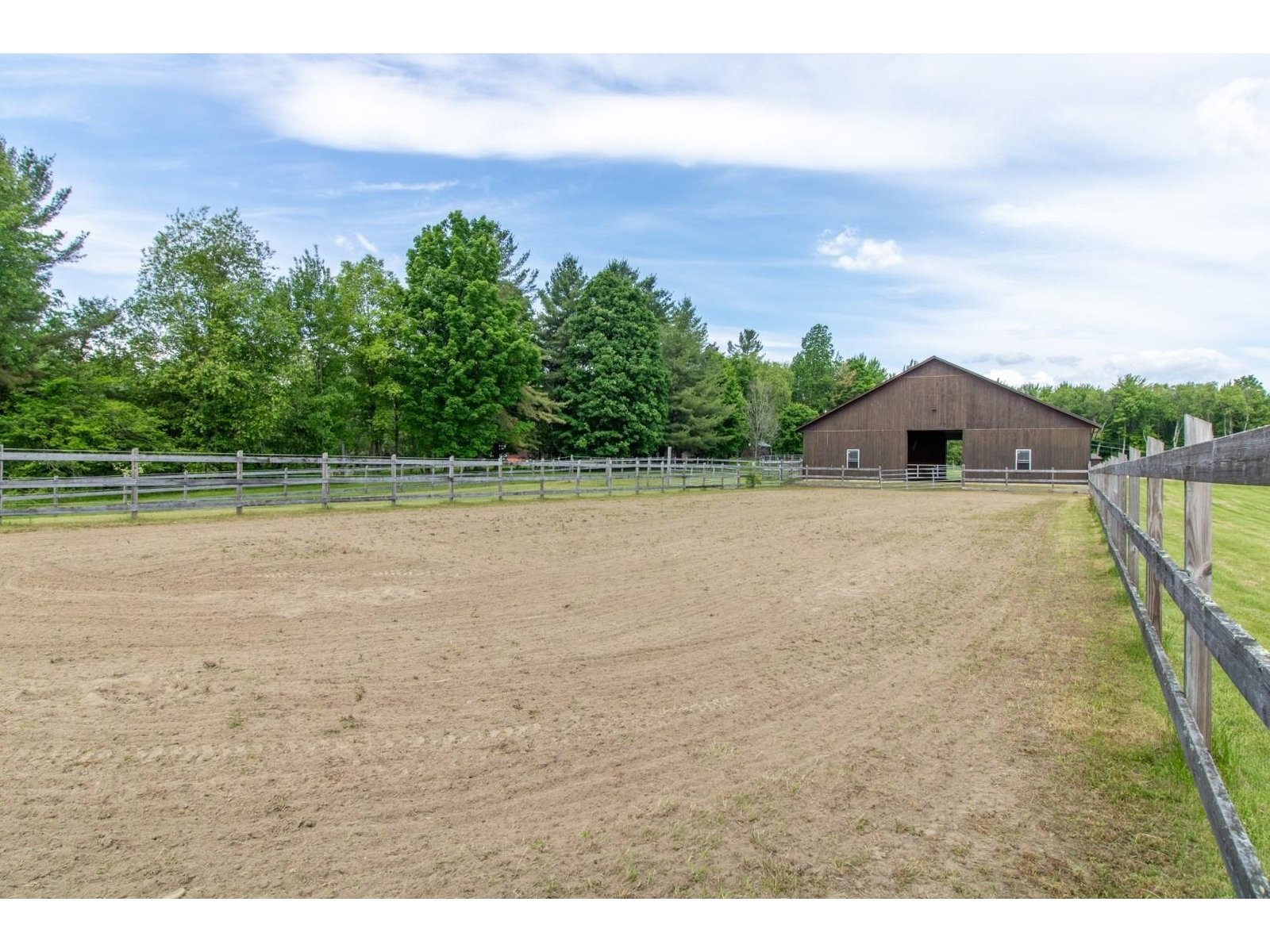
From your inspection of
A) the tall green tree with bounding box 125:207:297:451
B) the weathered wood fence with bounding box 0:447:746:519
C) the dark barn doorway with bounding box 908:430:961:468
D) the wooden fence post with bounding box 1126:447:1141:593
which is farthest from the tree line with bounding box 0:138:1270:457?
the wooden fence post with bounding box 1126:447:1141:593

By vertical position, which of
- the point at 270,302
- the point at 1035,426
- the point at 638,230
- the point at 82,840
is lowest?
the point at 82,840

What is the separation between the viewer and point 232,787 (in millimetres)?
3127

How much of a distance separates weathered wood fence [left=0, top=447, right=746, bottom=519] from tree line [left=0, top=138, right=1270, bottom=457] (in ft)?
5.22

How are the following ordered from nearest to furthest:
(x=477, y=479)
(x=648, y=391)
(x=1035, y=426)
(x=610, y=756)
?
1. (x=610, y=756)
2. (x=477, y=479)
3. (x=1035, y=426)
4. (x=648, y=391)

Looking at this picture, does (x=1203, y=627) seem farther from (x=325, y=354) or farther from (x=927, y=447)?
(x=927, y=447)

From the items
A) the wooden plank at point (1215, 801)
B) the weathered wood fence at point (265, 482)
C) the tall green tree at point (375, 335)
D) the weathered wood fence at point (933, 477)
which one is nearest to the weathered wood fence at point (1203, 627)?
the wooden plank at point (1215, 801)

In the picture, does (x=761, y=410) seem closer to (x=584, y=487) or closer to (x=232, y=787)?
(x=584, y=487)

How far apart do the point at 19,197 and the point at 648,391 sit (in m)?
27.2

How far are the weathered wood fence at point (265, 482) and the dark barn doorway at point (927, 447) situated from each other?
10.4 meters

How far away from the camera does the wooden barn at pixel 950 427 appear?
95.5 feet

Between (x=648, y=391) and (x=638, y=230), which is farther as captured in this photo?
(x=638, y=230)

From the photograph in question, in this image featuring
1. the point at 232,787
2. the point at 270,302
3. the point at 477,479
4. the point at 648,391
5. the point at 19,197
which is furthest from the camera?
the point at 648,391

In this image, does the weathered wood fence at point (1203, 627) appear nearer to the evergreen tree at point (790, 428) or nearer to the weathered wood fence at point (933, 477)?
the weathered wood fence at point (933, 477)

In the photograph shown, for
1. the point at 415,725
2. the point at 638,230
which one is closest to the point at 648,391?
the point at 638,230
